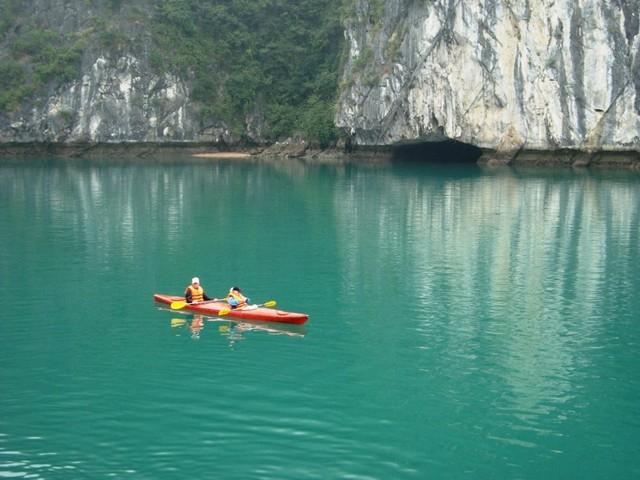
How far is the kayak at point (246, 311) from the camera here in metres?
21.5

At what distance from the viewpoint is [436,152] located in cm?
8119

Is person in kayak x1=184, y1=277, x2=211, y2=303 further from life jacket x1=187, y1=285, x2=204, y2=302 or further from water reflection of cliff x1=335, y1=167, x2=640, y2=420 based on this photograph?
water reflection of cliff x1=335, y1=167, x2=640, y2=420

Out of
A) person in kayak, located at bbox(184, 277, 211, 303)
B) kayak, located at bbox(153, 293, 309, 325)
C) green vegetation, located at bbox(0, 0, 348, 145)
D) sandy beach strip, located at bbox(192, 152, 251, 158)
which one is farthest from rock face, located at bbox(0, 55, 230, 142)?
person in kayak, located at bbox(184, 277, 211, 303)

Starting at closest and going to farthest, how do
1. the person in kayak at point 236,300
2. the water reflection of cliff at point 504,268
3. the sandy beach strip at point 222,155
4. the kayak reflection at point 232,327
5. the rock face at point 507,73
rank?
the water reflection of cliff at point 504,268 < the kayak reflection at point 232,327 < the person in kayak at point 236,300 < the rock face at point 507,73 < the sandy beach strip at point 222,155

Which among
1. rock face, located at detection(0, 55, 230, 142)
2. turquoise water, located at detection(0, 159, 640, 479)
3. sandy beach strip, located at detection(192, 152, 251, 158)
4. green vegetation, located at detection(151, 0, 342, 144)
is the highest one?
green vegetation, located at detection(151, 0, 342, 144)

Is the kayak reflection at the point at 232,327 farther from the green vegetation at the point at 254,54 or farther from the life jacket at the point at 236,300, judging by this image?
the green vegetation at the point at 254,54

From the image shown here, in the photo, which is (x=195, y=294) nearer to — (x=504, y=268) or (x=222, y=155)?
→ (x=504, y=268)

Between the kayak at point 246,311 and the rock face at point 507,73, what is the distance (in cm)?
4534

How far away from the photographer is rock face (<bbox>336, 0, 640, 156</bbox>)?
60.0 meters

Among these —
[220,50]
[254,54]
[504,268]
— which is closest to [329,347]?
[504,268]

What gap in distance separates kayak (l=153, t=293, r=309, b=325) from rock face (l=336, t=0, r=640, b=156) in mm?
45339

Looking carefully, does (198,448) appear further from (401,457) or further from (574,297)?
(574,297)

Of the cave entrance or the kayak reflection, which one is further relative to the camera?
the cave entrance

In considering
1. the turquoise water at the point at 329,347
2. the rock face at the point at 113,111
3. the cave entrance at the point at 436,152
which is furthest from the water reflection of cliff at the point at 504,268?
the rock face at the point at 113,111
